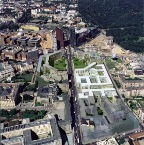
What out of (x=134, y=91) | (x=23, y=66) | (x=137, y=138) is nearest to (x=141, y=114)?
(x=137, y=138)

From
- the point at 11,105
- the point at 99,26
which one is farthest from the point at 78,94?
the point at 99,26

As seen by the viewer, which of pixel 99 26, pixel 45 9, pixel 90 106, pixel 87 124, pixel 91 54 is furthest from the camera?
pixel 45 9

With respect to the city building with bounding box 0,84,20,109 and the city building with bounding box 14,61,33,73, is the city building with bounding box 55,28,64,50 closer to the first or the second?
the city building with bounding box 14,61,33,73

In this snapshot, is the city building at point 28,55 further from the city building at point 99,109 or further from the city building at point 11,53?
the city building at point 99,109

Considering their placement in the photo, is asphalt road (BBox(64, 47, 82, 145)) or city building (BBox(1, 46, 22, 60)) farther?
city building (BBox(1, 46, 22, 60))

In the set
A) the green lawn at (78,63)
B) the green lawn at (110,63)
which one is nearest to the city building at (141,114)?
the green lawn at (110,63)

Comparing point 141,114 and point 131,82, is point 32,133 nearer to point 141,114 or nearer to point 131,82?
point 141,114

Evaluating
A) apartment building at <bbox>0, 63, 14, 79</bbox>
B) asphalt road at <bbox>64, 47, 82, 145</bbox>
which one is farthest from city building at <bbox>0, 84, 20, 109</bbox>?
asphalt road at <bbox>64, 47, 82, 145</bbox>

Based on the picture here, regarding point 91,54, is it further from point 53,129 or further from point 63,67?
point 53,129
